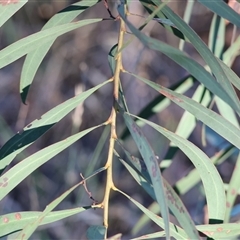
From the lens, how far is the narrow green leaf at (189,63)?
463 millimetres

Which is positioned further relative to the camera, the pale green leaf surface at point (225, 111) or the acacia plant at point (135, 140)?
the pale green leaf surface at point (225, 111)

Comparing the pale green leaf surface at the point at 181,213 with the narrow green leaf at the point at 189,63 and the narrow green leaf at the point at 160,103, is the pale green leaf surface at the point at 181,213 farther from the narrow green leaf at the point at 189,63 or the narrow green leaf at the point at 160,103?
the narrow green leaf at the point at 160,103

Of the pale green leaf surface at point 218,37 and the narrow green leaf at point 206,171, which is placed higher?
the pale green leaf surface at point 218,37

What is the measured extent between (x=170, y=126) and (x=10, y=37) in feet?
2.35

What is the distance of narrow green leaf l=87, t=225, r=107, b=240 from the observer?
56 cm

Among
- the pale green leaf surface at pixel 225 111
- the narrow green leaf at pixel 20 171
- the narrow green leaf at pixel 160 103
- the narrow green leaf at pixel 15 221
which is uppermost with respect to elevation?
the narrow green leaf at pixel 20 171

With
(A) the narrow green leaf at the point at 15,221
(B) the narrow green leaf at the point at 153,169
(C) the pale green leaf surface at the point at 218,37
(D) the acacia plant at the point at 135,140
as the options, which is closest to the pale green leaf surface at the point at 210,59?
(D) the acacia plant at the point at 135,140

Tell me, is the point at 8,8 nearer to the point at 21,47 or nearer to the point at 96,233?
the point at 21,47

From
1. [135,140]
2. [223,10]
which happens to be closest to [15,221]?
[135,140]

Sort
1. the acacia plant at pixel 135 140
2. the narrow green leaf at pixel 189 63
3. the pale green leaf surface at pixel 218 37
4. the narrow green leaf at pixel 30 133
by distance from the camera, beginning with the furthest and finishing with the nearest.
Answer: the pale green leaf surface at pixel 218 37 → the narrow green leaf at pixel 30 133 → the acacia plant at pixel 135 140 → the narrow green leaf at pixel 189 63

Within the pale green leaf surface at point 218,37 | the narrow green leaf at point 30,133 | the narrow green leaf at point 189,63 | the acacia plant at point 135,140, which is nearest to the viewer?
the narrow green leaf at point 189,63

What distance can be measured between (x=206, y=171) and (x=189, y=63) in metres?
0.16

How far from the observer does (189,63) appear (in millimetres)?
511

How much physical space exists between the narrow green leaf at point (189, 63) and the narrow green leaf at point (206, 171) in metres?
0.13
